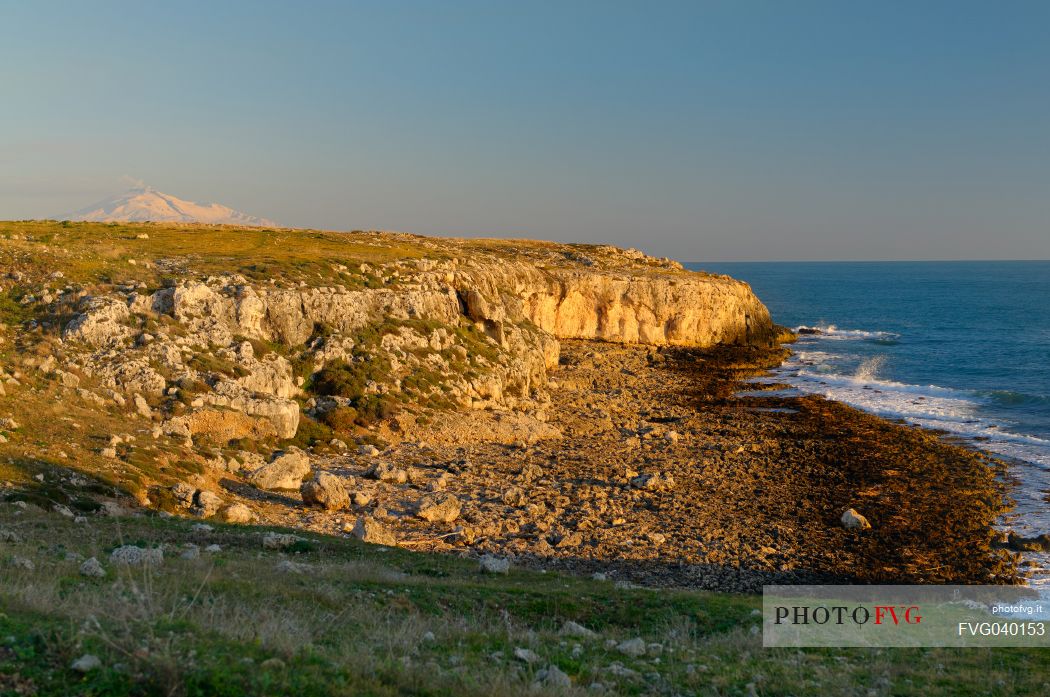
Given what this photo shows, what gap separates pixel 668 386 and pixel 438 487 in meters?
30.8

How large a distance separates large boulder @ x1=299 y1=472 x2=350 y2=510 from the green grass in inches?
231

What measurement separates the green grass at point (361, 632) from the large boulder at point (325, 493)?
5860 millimetres

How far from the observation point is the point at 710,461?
35.9 meters

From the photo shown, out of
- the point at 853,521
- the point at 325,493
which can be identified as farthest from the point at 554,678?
the point at 853,521

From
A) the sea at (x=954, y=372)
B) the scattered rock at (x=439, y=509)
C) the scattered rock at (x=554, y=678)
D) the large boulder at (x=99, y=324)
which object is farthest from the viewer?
the sea at (x=954, y=372)

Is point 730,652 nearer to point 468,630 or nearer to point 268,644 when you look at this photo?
point 468,630

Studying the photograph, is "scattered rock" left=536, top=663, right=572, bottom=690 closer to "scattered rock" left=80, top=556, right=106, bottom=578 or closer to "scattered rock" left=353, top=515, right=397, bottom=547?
"scattered rock" left=80, top=556, right=106, bottom=578

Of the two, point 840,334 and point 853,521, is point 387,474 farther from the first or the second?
point 840,334

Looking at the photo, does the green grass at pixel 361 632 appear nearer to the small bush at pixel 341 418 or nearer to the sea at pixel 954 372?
the small bush at pixel 341 418

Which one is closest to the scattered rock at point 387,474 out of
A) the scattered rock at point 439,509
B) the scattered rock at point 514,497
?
the scattered rock at point 439,509

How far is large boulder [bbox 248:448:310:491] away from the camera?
86.2 feet

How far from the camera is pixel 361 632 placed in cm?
Result: 1111

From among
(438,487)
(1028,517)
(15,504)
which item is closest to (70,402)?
(15,504)

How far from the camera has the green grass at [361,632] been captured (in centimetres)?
775
